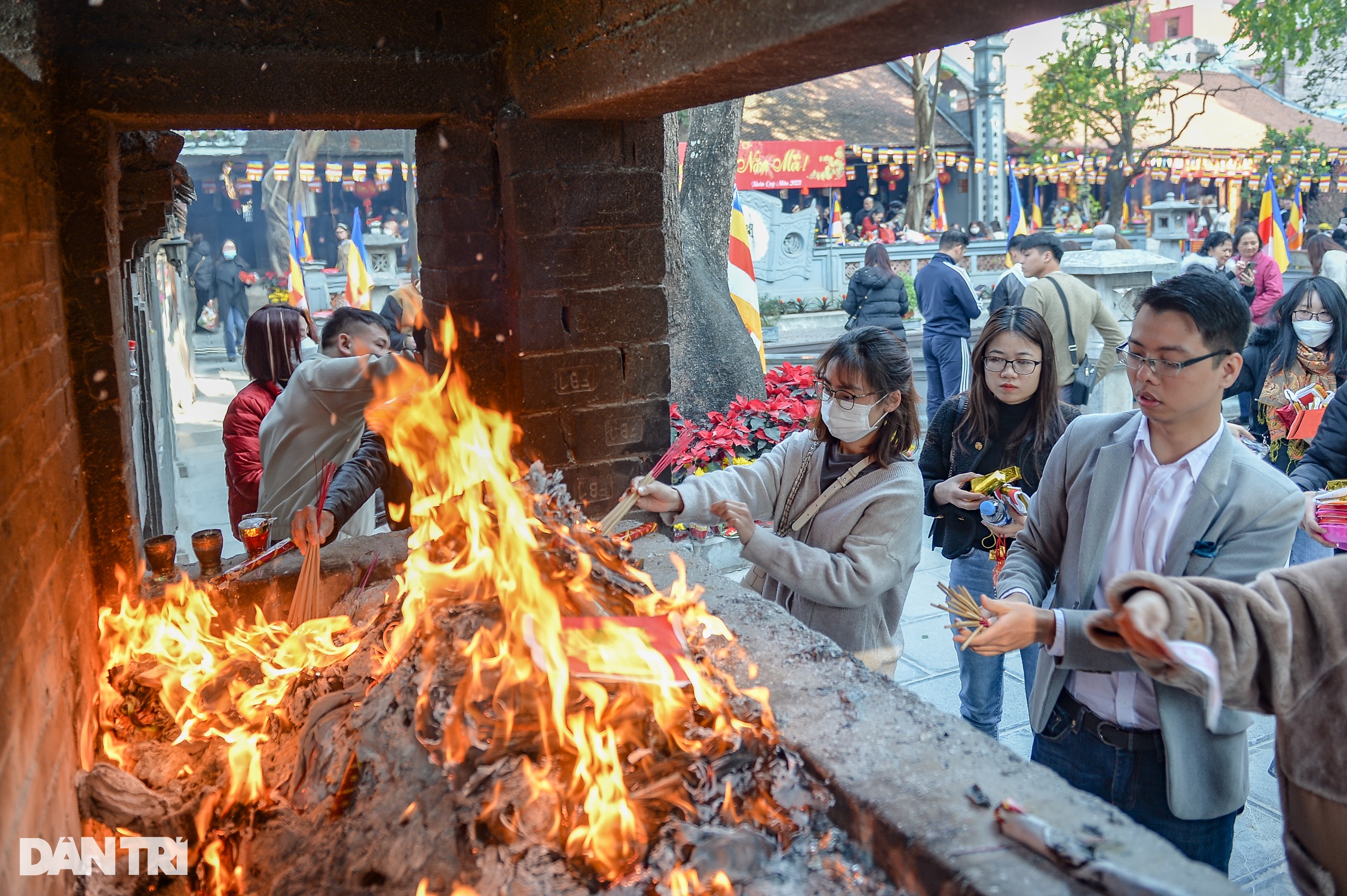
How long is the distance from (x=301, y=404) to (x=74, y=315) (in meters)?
1.23

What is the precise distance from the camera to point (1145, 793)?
7.67 feet

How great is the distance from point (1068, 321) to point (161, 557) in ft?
18.3

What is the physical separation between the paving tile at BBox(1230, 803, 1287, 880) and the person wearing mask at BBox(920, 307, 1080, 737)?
31.8 inches

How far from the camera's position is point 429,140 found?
3.25m

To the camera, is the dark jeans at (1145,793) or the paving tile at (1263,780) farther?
the paving tile at (1263,780)

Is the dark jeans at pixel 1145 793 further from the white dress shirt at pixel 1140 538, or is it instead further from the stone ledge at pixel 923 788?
the stone ledge at pixel 923 788

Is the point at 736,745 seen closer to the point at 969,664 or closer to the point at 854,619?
the point at 854,619

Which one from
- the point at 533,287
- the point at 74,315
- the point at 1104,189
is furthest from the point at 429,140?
the point at 1104,189

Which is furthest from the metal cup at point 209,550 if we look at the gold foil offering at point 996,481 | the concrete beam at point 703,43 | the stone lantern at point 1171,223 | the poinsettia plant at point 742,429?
the stone lantern at point 1171,223

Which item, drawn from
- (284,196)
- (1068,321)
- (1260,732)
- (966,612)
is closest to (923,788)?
(966,612)

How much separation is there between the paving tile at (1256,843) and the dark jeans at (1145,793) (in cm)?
89

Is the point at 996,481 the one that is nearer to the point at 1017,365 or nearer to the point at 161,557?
the point at 1017,365

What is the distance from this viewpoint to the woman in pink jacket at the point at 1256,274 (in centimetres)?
868

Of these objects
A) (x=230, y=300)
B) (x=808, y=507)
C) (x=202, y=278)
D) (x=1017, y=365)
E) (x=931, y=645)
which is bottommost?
(x=931, y=645)
